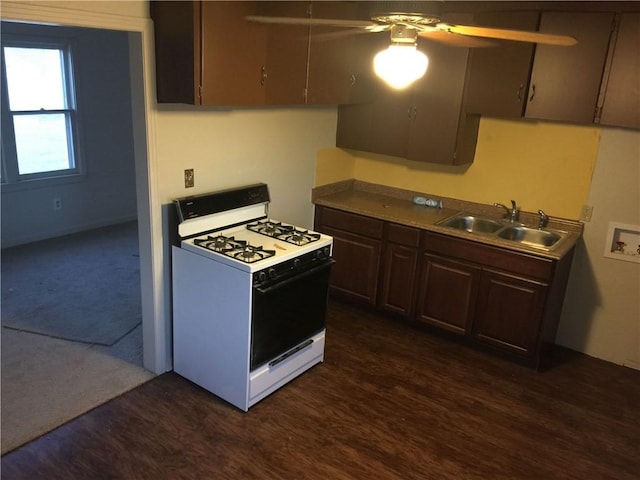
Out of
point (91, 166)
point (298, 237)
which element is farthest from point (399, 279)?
point (91, 166)

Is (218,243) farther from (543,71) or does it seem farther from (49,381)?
(543,71)

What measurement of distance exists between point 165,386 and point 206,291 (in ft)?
2.26

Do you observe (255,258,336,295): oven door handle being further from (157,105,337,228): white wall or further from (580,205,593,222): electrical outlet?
(580,205,593,222): electrical outlet

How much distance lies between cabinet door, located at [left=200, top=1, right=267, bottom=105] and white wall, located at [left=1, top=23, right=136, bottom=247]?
134 inches

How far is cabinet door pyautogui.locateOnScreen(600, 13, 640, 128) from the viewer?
297 cm

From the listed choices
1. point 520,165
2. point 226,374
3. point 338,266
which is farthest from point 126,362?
point 520,165

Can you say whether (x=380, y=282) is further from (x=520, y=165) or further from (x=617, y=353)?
(x=617, y=353)

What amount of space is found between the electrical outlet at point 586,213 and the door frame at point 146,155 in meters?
2.78

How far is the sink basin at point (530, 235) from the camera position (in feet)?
11.8

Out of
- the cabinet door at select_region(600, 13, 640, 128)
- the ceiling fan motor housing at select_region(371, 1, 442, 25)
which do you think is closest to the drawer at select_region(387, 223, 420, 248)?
the cabinet door at select_region(600, 13, 640, 128)

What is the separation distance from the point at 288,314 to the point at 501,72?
6.87 ft

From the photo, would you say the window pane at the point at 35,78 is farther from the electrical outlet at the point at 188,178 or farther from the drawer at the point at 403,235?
the drawer at the point at 403,235

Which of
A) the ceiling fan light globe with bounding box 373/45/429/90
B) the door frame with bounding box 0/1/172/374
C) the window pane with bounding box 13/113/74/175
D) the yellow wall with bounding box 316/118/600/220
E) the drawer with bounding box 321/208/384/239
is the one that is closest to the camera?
the ceiling fan light globe with bounding box 373/45/429/90

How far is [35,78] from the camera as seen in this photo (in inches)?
206
